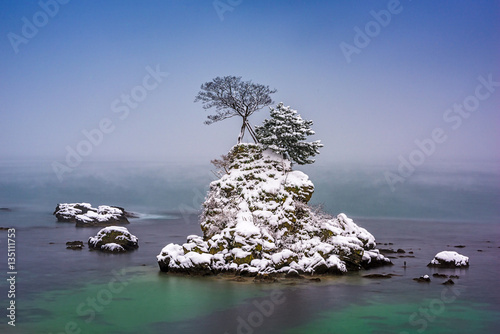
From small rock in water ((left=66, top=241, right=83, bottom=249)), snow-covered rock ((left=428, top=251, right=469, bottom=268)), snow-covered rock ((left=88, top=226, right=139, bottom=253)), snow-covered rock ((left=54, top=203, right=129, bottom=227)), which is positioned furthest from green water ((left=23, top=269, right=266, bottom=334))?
snow-covered rock ((left=54, top=203, right=129, bottom=227))

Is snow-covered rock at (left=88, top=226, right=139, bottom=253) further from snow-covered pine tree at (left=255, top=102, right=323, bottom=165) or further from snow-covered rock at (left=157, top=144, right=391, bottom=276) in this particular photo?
snow-covered pine tree at (left=255, top=102, right=323, bottom=165)

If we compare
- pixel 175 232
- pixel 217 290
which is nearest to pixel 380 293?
pixel 217 290

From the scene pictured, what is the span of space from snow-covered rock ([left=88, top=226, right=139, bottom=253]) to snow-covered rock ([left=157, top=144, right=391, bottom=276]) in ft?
32.1

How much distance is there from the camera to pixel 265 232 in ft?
115

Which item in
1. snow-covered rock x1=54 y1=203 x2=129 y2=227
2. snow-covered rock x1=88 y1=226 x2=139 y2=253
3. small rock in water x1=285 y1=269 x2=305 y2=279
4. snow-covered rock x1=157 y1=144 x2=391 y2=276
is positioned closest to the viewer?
small rock in water x1=285 y1=269 x2=305 y2=279

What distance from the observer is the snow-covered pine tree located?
4006cm

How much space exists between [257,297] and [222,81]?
2038 centimetres

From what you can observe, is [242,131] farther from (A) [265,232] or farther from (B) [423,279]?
(B) [423,279]

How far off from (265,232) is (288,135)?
842 cm

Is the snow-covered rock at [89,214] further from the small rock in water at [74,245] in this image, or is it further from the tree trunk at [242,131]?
the tree trunk at [242,131]

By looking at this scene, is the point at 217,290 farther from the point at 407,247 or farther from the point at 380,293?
the point at 407,247

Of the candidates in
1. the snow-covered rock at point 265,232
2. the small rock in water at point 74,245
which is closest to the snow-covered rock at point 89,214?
the small rock in water at point 74,245

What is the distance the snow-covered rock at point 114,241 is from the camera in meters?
44.2

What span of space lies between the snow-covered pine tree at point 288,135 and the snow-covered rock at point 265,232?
38.8 inches
